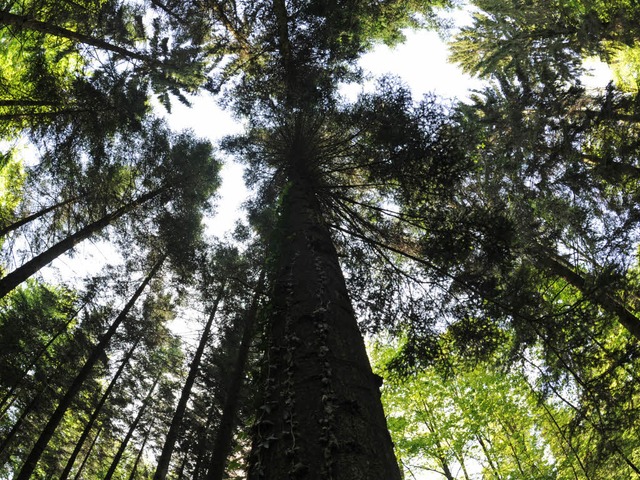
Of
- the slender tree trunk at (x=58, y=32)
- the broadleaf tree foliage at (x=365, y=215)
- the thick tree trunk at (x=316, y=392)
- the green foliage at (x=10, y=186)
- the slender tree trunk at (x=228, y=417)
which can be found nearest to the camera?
the thick tree trunk at (x=316, y=392)

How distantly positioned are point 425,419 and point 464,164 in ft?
33.0

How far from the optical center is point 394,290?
7902 mm

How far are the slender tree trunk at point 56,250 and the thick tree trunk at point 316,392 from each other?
25.0 ft

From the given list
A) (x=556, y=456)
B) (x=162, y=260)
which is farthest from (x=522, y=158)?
(x=162, y=260)

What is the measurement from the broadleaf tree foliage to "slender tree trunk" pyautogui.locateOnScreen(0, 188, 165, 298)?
10cm

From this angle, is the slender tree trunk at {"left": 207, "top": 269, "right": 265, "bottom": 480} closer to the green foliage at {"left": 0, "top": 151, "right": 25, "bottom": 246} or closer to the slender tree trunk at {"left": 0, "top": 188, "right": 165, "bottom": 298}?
the slender tree trunk at {"left": 0, "top": 188, "right": 165, "bottom": 298}

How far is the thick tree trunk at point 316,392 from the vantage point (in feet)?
7.52

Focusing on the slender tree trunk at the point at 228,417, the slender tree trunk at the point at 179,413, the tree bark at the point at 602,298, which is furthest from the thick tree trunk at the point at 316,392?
the slender tree trunk at the point at 179,413

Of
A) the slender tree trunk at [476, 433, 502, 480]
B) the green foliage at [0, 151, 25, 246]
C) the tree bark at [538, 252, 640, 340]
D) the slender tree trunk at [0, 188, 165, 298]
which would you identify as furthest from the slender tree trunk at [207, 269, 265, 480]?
the green foliage at [0, 151, 25, 246]

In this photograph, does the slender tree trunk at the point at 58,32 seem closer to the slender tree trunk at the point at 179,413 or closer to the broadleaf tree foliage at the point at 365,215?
the broadleaf tree foliage at the point at 365,215

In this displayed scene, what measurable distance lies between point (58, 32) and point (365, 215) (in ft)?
25.2

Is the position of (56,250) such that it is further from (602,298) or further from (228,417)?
(602,298)

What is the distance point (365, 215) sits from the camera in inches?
405

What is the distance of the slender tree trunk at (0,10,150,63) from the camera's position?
6.34m
